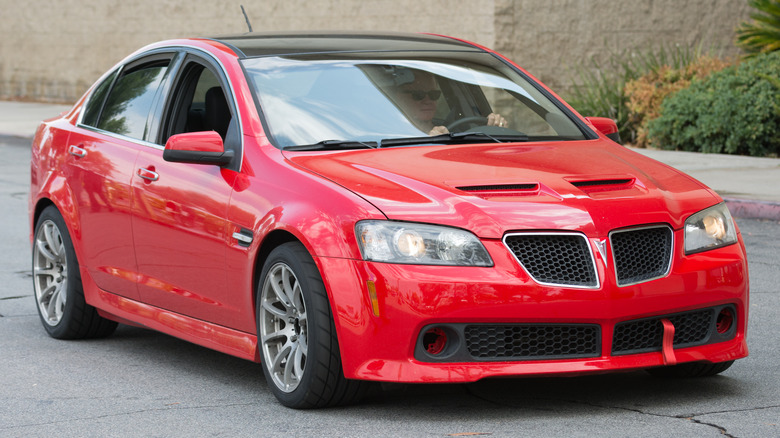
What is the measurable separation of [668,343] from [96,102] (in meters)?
3.83

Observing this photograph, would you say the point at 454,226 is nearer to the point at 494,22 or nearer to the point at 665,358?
the point at 665,358

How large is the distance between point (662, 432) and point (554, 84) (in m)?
16.2

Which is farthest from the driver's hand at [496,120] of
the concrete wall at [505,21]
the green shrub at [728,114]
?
the concrete wall at [505,21]

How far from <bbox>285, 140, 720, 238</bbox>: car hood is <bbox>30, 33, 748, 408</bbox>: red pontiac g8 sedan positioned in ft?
0.04

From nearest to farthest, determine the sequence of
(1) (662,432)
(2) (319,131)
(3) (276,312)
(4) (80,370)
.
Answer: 1. (1) (662,432)
2. (3) (276,312)
3. (2) (319,131)
4. (4) (80,370)

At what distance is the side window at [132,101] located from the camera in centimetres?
665

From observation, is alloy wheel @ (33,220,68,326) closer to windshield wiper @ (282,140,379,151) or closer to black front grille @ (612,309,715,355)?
windshield wiper @ (282,140,379,151)

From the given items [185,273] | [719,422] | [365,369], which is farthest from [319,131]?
[719,422]

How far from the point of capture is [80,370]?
6.22m

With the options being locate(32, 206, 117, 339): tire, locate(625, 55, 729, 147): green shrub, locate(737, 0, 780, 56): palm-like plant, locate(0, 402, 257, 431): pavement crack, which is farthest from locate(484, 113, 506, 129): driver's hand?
locate(625, 55, 729, 147): green shrub

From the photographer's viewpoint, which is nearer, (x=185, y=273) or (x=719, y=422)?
(x=719, y=422)

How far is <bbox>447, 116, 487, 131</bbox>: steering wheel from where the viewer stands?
6054 millimetres

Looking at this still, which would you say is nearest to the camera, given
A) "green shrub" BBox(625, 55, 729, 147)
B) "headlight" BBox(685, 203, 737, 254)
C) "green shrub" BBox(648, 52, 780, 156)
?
"headlight" BBox(685, 203, 737, 254)

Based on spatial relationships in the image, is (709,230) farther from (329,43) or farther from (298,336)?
(329,43)
